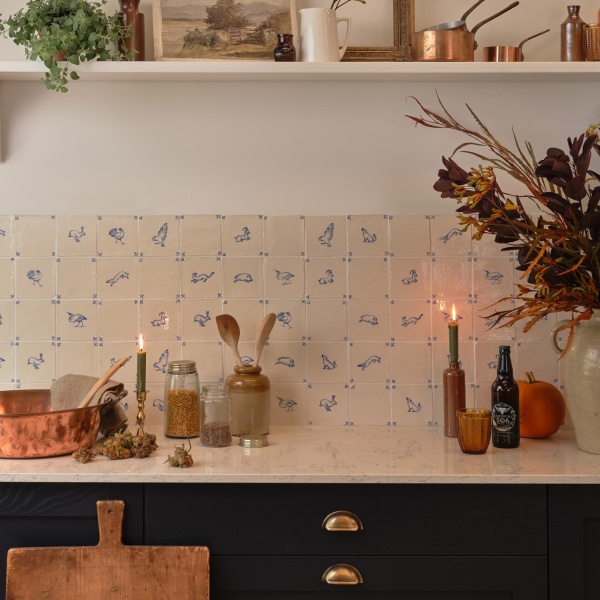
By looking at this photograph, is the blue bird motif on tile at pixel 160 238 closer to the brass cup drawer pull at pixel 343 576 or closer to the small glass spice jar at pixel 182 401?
the small glass spice jar at pixel 182 401

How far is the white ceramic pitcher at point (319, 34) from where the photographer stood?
2162 millimetres

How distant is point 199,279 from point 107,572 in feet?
2.72

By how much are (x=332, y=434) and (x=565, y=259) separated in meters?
0.73

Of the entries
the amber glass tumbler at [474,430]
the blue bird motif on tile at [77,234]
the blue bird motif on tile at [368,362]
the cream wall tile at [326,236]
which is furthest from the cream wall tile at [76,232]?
the amber glass tumbler at [474,430]

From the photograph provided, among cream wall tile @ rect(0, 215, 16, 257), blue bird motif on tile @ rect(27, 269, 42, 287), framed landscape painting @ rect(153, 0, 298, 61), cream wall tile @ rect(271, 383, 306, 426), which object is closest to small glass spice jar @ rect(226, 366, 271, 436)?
cream wall tile @ rect(271, 383, 306, 426)

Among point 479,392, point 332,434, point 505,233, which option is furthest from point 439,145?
point 332,434

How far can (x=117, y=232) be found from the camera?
237 cm

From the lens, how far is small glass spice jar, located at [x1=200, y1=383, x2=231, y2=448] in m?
2.10

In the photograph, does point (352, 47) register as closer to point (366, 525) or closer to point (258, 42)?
point (258, 42)

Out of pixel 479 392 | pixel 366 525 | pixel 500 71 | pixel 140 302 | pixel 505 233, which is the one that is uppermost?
pixel 500 71

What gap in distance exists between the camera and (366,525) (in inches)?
73.5

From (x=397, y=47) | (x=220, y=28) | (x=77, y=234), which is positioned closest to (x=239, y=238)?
(x=77, y=234)

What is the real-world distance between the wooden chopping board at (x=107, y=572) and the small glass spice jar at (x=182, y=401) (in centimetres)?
36

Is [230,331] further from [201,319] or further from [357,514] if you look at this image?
[357,514]
